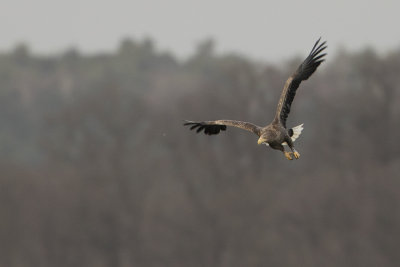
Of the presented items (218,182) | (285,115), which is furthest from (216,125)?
(218,182)

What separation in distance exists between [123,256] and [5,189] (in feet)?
24.3

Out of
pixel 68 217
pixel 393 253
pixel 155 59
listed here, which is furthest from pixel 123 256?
pixel 155 59

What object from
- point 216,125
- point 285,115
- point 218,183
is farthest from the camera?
point 218,183

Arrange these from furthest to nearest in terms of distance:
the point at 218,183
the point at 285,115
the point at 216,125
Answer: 1. the point at 218,183
2. the point at 216,125
3. the point at 285,115

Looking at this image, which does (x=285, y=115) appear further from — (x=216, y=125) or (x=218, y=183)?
(x=218, y=183)

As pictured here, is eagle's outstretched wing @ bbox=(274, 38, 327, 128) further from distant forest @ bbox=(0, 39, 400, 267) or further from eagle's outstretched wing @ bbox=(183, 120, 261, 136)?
distant forest @ bbox=(0, 39, 400, 267)

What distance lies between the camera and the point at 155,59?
102938 mm

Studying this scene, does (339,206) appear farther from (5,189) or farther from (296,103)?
(5,189)

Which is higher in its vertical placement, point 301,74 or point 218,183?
point 218,183

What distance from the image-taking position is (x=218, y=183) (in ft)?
179

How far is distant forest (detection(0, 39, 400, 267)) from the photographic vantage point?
1912 inches

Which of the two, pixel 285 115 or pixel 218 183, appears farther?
pixel 218 183

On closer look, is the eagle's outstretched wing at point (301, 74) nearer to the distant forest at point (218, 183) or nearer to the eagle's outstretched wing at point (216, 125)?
the eagle's outstretched wing at point (216, 125)

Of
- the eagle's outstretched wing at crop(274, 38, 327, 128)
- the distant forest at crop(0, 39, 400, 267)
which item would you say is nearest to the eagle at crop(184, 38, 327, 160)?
the eagle's outstretched wing at crop(274, 38, 327, 128)
